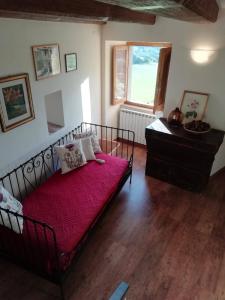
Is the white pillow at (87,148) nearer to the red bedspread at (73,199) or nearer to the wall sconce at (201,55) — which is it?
the red bedspread at (73,199)

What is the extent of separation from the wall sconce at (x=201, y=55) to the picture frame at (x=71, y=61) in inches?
67.7

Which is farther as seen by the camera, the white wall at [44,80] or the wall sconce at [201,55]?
the wall sconce at [201,55]

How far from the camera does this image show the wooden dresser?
3.20 m

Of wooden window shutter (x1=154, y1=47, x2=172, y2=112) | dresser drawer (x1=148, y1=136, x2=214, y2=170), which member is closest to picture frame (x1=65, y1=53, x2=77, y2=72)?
wooden window shutter (x1=154, y1=47, x2=172, y2=112)

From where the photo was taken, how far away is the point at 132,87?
4695 millimetres

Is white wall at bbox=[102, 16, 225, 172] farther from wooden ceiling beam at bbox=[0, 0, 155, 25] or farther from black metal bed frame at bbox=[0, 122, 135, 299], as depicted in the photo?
black metal bed frame at bbox=[0, 122, 135, 299]

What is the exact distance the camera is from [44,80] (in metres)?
3.02

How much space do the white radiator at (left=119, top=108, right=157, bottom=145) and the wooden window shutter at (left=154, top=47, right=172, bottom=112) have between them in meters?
0.30

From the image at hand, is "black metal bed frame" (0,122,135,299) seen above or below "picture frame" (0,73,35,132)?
below

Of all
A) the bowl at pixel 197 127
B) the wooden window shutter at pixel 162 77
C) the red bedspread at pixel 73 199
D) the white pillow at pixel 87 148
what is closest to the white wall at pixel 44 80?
the white pillow at pixel 87 148

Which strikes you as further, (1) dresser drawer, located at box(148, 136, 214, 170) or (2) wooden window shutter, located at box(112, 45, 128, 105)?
(2) wooden window shutter, located at box(112, 45, 128, 105)

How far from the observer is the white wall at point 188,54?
10.5 ft

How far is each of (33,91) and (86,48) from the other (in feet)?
4.29

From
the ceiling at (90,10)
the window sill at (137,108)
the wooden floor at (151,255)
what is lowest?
the wooden floor at (151,255)
